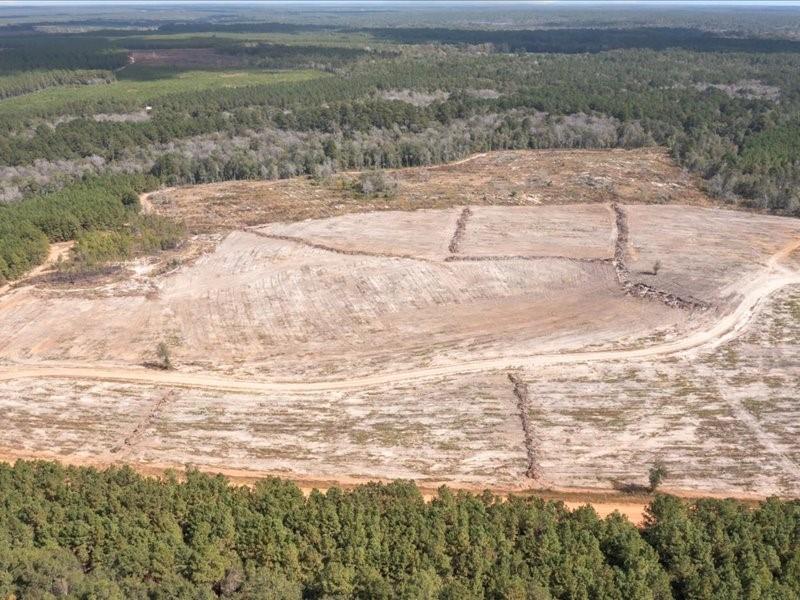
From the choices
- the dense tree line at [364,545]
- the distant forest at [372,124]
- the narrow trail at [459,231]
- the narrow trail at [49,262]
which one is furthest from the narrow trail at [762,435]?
the narrow trail at [49,262]

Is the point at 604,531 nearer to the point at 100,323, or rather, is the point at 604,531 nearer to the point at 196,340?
the point at 196,340

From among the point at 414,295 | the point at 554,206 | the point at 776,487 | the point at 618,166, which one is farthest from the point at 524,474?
the point at 618,166

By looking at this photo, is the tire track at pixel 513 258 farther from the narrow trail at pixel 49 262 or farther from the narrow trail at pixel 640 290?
the narrow trail at pixel 49 262

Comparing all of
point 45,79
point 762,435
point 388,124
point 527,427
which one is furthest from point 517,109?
point 45,79

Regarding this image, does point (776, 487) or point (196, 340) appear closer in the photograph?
point (776, 487)

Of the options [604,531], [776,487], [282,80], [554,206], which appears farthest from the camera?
[282,80]

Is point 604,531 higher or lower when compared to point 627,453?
higher

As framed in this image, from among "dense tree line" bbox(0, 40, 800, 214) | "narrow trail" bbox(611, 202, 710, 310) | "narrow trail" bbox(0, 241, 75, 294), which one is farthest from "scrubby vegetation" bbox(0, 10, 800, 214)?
"narrow trail" bbox(611, 202, 710, 310)
